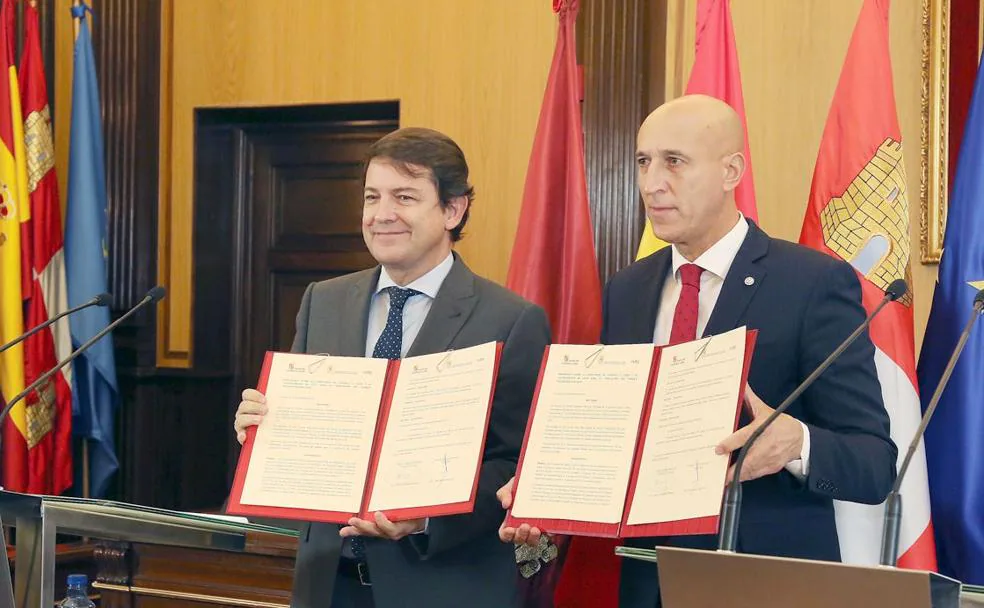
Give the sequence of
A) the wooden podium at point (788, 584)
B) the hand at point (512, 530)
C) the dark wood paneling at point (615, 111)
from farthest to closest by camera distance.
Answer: the dark wood paneling at point (615, 111)
the hand at point (512, 530)
the wooden podium at point (788, 584)

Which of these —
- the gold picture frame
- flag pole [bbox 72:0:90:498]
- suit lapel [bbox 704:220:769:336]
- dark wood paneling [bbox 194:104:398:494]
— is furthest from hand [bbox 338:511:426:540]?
dark wood paneling [bbox 194:104:398:494]

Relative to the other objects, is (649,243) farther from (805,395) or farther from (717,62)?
(805,395)

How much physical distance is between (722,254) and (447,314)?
1.79 ft

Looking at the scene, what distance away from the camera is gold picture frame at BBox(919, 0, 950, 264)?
3.93 m

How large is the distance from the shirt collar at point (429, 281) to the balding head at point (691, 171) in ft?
1.49

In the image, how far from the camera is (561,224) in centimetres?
381

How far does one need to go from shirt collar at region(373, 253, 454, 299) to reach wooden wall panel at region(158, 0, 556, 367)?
2.30m

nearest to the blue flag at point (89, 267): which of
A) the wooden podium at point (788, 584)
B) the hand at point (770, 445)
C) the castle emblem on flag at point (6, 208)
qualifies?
the castle emblem on flag at point (6, 208)

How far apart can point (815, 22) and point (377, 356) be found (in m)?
2.53

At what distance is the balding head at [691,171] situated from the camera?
228 centimetres

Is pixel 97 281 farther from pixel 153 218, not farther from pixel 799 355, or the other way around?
pixel 799 355

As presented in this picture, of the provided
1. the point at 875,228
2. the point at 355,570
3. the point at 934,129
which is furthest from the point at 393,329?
the point at 934,129

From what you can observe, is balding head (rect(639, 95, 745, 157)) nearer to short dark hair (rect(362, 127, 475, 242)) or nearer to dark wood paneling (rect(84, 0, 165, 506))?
short dark hair (rect(362, 127, 475, 242))

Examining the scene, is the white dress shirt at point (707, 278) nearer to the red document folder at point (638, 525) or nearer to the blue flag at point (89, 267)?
the red document folder at point (638, 525)
